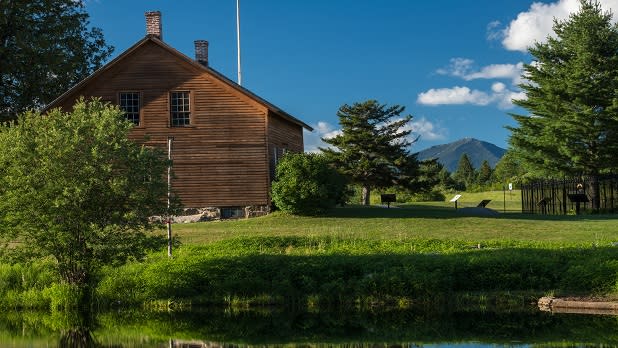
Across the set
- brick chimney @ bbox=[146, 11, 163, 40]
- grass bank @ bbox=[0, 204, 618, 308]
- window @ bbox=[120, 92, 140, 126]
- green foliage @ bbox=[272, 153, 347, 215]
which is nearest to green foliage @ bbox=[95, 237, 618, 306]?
grass bank @ bbox=[0, 204, 618, 308]

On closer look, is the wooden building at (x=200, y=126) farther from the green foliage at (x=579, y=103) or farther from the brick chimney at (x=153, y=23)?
the green foliage at (x=579, y=103)

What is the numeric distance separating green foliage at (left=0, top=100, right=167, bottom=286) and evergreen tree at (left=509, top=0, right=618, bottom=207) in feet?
98.8

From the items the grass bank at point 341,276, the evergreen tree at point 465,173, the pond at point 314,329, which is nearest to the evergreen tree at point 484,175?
the evergreen tree at point 465,173

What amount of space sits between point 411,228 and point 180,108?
13.1 meters

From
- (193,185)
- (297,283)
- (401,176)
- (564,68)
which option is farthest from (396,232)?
(401,176)

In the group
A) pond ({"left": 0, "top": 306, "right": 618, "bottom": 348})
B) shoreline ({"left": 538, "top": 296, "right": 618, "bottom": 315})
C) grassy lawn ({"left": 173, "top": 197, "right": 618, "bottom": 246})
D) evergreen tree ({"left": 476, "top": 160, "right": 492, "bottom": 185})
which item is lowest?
pond ({"left": 0, "top": 306, "right": 618, "bottom": 348})

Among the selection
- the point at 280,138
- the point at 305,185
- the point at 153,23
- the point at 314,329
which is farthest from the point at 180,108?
the point at 314,329

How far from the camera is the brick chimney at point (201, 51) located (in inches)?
1576

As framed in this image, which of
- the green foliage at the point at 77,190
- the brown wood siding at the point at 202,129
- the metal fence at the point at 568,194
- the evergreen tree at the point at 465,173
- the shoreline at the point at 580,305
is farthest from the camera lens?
the evergreen tree at the point at 465,173

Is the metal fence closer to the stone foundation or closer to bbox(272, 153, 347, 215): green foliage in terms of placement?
bbox(272, 153, 347, 215): green foliage

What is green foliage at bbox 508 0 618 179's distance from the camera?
43484 millimetres

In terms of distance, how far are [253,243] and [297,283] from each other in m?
4.78

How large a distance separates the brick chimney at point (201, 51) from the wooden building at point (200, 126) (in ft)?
14.1

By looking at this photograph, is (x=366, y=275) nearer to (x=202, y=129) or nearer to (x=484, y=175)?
(x=202, y=129)
